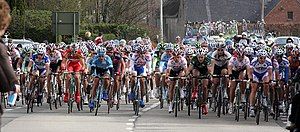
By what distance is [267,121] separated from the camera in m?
20.4

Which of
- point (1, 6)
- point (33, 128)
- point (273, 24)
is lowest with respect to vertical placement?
point (33, 128)

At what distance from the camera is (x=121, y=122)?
766 inches

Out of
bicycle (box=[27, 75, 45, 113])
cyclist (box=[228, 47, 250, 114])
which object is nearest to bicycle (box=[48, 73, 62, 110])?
bicycle (box=[27, 75, 45, 113])

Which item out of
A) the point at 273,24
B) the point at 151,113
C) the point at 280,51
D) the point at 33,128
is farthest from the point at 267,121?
the point at 273,24

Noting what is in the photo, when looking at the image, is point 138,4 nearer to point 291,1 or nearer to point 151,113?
point 291,1

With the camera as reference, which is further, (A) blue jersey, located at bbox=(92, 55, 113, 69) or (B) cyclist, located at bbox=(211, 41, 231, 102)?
(A) blue jersey, located at bbox=(92, 55, 113, 69)

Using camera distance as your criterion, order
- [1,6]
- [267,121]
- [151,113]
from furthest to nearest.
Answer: [151,113] < [267,121] < [1,6]

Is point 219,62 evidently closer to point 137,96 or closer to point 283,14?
point 137,96

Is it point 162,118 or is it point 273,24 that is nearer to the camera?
point 162,118

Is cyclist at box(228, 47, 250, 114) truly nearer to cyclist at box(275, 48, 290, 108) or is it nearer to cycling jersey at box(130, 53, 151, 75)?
cyclist at box(275, 48, 290, 108)

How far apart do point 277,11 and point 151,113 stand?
223 ft

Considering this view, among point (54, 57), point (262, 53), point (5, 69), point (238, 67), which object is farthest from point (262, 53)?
point (5, 69)

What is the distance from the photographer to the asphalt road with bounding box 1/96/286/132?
17.9 meters

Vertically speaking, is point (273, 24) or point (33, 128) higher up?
point (273, 24)
